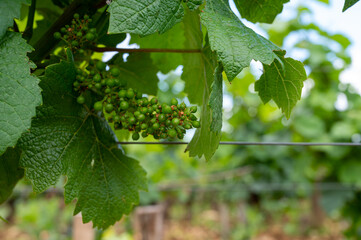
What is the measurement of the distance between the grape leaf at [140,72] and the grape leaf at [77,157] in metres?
0.18

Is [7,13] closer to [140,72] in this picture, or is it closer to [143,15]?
Result: [143,15]

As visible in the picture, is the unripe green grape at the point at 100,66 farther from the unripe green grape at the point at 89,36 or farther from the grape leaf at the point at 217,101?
the grape leaf at the point at 217,101

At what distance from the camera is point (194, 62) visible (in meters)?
0.87

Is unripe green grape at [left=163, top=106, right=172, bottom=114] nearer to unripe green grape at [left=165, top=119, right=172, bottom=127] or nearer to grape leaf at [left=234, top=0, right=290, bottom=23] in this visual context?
unripe green grape at [left=165, top=119, right=172, bottom=127]

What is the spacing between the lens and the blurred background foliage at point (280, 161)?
147 inches

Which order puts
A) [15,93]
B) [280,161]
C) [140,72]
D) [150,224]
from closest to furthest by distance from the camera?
[15,93] < [140,72] < [150,224] < [280,161]

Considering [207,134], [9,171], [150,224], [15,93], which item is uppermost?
[15,93]

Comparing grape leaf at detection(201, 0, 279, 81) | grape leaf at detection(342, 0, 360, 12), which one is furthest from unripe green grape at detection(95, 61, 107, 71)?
grape leaf at detection(342, 0, 360, 12)

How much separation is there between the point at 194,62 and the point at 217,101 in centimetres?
29

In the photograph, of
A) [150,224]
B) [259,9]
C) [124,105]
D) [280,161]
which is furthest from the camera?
[280,161]

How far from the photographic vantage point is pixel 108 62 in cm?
83

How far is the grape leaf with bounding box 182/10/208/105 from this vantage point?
794mm

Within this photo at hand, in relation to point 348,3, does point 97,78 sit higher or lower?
lower

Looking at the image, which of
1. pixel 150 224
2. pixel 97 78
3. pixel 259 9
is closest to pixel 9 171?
pixel 97 78
